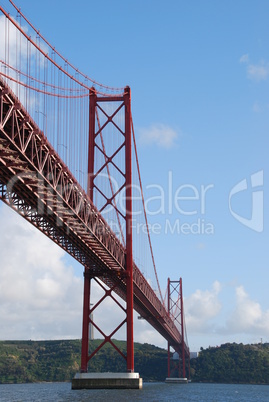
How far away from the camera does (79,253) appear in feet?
146

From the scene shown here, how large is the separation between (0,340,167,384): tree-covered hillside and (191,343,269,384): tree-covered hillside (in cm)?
678

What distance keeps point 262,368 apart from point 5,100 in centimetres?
11168

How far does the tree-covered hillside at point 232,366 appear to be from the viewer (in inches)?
4948

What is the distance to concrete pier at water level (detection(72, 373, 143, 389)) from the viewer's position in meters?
43.3

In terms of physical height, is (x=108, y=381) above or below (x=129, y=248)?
below

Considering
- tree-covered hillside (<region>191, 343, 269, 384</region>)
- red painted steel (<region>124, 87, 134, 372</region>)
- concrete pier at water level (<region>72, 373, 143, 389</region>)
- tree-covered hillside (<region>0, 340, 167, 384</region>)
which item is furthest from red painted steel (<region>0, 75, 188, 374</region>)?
tree-covered hillside (<region>0, 340, 167, 384</region>)

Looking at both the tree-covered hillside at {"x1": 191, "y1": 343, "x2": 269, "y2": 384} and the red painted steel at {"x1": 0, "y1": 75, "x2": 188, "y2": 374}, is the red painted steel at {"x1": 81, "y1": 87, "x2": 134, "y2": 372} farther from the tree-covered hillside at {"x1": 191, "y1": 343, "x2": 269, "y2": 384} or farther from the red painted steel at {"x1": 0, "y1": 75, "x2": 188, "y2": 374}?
the tree-covered hillside at {"x1": 191, "y1": 343, "x2": 269, "y2": 384}

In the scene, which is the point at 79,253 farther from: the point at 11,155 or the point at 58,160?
the point at 11,155

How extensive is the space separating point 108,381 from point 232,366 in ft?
292

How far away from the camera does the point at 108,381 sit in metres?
43.3

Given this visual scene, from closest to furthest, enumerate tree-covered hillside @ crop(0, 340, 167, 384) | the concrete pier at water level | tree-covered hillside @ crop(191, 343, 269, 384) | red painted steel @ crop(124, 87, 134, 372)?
1. the concrete pier at water level
2. red painted steel @ crop(124, 87, 134, 372)
3. tree-covered hillside @ crop(191, 343, 269, 384)
4. tree-covered hillside @ crop(0, 340, 167, 384)

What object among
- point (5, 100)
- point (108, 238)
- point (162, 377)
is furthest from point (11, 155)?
point (162, 377)

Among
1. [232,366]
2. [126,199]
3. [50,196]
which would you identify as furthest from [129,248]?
[232,366]

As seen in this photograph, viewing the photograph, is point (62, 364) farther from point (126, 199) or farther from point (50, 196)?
point (50, 196)
